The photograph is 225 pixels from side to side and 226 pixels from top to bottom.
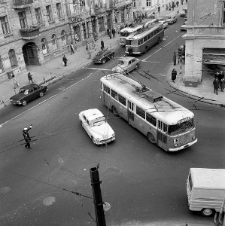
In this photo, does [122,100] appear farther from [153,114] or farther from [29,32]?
[29,32]

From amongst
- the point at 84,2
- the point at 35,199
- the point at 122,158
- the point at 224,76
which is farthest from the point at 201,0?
the point at 84,2

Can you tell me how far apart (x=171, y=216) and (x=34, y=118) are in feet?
49.3

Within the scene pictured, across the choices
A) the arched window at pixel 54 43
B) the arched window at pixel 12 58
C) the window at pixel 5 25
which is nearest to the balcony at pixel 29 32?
the window at pixel 5 25

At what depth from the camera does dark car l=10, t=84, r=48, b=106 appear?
27.9 m

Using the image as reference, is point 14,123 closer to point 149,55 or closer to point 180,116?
point 180,116

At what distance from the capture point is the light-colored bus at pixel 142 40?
4003cm

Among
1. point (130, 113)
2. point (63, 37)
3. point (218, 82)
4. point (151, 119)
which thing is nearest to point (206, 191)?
point (151, 119)

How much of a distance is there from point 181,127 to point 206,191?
216 inches

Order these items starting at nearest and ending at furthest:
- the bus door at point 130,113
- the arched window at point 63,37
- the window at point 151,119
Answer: the window at point 151,119, the bus door at point 130,113, the arched window at point 63,37

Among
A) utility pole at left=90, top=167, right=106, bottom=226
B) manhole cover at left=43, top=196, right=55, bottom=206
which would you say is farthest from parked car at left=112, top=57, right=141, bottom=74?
utility pole at left=90, top=167, right=106, bottom=226

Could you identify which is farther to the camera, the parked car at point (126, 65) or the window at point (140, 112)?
the parked car at point (126, 65)

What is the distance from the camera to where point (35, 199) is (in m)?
16.1

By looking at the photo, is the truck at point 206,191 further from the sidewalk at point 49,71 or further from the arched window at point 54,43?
the arched window at point 54,43

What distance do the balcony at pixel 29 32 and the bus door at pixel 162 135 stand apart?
2381 centimetres
